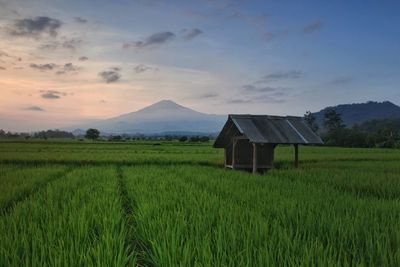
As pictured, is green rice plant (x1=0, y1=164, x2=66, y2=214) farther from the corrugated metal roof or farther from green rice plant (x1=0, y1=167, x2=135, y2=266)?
the corrugated metal roof

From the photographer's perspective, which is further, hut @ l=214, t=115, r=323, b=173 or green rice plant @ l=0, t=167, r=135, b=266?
hut @ l=214, t=115, r=323, b=173

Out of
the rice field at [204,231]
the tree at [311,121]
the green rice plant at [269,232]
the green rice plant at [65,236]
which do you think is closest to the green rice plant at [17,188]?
the rice field at [204,231]

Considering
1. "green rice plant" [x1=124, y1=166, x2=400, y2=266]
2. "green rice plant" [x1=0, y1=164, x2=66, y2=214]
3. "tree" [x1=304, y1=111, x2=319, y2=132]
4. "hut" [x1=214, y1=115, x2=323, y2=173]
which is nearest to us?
"green rice plant" [x1=124, y1=166, x2=400, y2=266]

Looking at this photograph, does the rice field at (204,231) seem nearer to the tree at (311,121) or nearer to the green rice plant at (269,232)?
the green rice plant at (269,232)

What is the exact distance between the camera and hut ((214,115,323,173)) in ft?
47.2

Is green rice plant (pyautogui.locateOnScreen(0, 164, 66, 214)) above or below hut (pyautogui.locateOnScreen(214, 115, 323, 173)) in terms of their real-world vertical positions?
below

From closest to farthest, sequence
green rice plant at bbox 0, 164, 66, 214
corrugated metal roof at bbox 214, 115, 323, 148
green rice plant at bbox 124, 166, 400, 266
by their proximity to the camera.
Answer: green rice plant at bbox 124, 166, 400, 266 < green rice plant at bbox 0, 164, 66, 214 < corrugated metal roof at bbox 214, 115, 323, 148

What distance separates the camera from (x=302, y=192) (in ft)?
25.8

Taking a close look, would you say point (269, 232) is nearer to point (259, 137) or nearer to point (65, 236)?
point (65, 236)

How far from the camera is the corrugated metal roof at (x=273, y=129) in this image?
14.2 m

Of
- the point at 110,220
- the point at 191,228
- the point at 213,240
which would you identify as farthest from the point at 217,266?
the point at 110,220

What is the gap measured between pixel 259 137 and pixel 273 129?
112 cm

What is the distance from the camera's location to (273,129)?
1492 cm

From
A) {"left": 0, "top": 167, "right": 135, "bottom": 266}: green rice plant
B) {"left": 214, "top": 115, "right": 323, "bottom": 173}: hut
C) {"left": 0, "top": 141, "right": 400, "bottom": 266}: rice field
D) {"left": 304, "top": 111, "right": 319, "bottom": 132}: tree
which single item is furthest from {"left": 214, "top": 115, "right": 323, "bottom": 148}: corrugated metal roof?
{"left": 304, "top": 111, "right": 319, "bottom": 132}: tree
